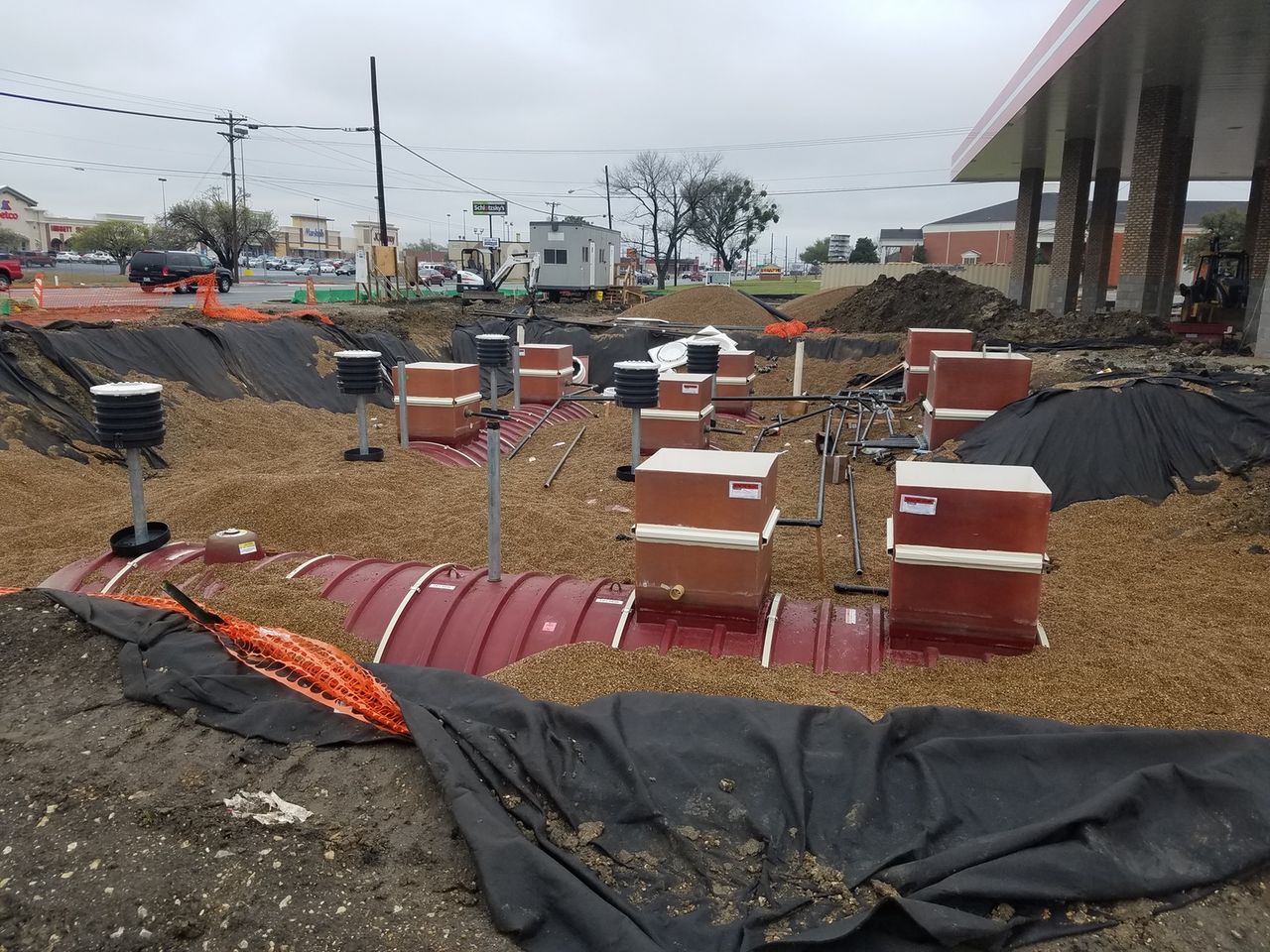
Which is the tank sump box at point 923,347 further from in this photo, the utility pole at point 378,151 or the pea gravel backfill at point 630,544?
the utility pole at point 378,151

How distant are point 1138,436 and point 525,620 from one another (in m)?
7.79

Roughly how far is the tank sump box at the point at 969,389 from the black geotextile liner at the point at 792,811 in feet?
29.0

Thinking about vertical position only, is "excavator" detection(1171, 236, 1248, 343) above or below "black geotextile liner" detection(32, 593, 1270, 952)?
above

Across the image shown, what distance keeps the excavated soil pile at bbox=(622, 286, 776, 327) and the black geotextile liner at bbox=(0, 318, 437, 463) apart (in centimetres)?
1336

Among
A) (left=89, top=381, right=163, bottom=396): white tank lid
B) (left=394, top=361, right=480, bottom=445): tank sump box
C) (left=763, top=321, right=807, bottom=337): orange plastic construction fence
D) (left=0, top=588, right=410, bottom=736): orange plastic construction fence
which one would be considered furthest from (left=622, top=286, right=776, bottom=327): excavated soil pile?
(left=0, top=588, right=410, bottom=736): orange plastic construction fence

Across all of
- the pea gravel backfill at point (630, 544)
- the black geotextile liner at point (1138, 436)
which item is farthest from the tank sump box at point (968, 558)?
the black geotextile liner at point (1138, 436)

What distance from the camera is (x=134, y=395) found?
6609mm

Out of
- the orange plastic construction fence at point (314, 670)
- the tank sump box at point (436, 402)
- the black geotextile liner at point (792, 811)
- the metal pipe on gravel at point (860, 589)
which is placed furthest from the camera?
the tank sump box at point (436, 402)

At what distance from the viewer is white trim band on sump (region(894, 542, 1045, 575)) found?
5.00 meters

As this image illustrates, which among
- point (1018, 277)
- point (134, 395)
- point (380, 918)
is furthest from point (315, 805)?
point (1018, 277)

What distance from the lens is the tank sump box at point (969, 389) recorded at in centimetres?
1161

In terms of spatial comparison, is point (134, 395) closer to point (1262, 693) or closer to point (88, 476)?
point (88, 476)

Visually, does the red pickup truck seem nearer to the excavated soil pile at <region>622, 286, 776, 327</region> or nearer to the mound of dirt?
the excavated soil pile at <region>622, 286, 776, 327</region>

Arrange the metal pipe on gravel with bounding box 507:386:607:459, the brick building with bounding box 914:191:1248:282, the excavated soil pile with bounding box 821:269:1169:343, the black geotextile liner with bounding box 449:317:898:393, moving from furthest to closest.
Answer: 1. the brick building with bounding box 914:191:1248:282
2. the black geotextile liner with bounding box 449:317:898:393
3. the excavated soil pile with bounding box 821:269:1169:343
4. the metal pipe on gravel with bounding box 507:386:607:459
